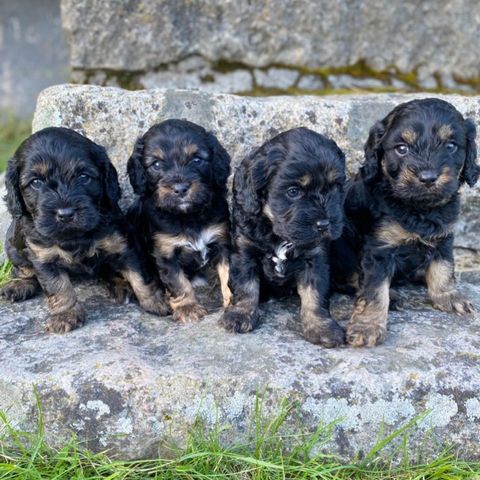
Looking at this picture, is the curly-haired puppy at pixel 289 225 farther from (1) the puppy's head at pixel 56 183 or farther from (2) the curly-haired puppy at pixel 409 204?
(1) the puppy's head at pixel 56 183

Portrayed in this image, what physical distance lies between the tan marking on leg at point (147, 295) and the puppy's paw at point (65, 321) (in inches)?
16.8

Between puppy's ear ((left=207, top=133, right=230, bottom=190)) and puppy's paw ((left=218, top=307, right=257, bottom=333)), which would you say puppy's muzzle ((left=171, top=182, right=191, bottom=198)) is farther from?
puppy's paw ((left=218, top=307, right=257, bottom=333))

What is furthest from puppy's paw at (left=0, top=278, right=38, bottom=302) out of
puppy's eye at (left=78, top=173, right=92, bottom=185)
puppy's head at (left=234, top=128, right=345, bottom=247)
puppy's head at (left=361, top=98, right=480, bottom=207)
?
puppy's head at (left=361, top=98, right=480, bottom=207)

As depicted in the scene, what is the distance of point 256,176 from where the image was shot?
4.10 metres

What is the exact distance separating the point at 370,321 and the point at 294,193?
93 cm

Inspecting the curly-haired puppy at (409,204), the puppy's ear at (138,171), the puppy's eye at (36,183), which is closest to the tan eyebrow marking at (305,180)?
the curly-haired puppy at (409,204)

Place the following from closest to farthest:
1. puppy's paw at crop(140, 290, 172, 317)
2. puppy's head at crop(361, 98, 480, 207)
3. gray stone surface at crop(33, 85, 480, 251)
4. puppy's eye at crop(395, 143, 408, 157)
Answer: puppy's head at crop(361, 98, 480, 207)
puppy's eye at crop(395, 143, 408, 157)
puppy's paw at crop(140, 290, 172, 317)
gray stone surface at crop(33, 85, 480, 251)

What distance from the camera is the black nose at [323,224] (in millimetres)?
3926

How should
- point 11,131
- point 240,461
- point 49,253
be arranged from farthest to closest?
point 11,131 → point 49,253 → point 240,461

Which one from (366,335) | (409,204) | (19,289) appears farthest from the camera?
(19,289)

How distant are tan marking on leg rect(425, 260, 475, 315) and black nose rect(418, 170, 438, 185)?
0.76 metres

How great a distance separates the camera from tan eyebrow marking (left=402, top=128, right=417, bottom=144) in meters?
4.08

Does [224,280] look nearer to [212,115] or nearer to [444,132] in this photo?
[212,115]

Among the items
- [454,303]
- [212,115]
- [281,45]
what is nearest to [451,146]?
[454,303]
